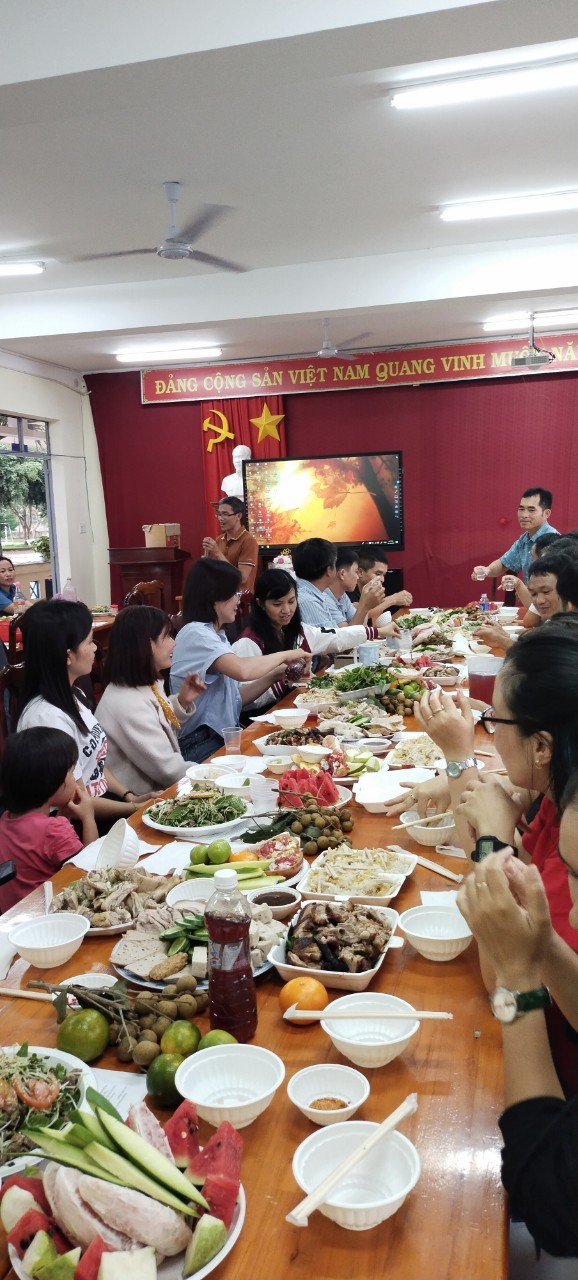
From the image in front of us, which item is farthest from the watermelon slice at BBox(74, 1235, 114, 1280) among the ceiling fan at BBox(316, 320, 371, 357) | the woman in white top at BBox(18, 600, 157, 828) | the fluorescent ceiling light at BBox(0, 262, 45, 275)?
the ceiling fan at BBox(316, 320, 371, 357)

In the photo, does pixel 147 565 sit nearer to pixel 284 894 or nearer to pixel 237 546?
pixel 237 546

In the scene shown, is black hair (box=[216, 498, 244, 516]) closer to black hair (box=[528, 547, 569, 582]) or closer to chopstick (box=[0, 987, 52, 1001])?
black hair (box=[528, 547, 569, 582])

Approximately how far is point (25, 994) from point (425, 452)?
28.4 feet

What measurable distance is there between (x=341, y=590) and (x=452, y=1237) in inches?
203

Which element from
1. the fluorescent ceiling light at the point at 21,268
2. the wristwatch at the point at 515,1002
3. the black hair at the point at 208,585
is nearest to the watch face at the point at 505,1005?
the wristwatch at the point at 515,1002

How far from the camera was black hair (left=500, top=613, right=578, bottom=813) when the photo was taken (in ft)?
4.70

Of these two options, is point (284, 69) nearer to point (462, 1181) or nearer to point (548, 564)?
point (548, 564)

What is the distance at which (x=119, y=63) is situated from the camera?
9.59ft

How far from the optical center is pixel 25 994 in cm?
147

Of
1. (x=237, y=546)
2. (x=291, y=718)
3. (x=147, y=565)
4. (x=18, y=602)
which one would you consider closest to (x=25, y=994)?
(x=291, y=718)

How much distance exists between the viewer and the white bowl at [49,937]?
1.54 metres

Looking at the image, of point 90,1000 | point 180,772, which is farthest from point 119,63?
point 90,1000

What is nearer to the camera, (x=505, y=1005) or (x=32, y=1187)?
(x=32, y=1187)

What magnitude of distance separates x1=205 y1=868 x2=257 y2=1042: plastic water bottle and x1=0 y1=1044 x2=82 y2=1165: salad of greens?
22 cm
